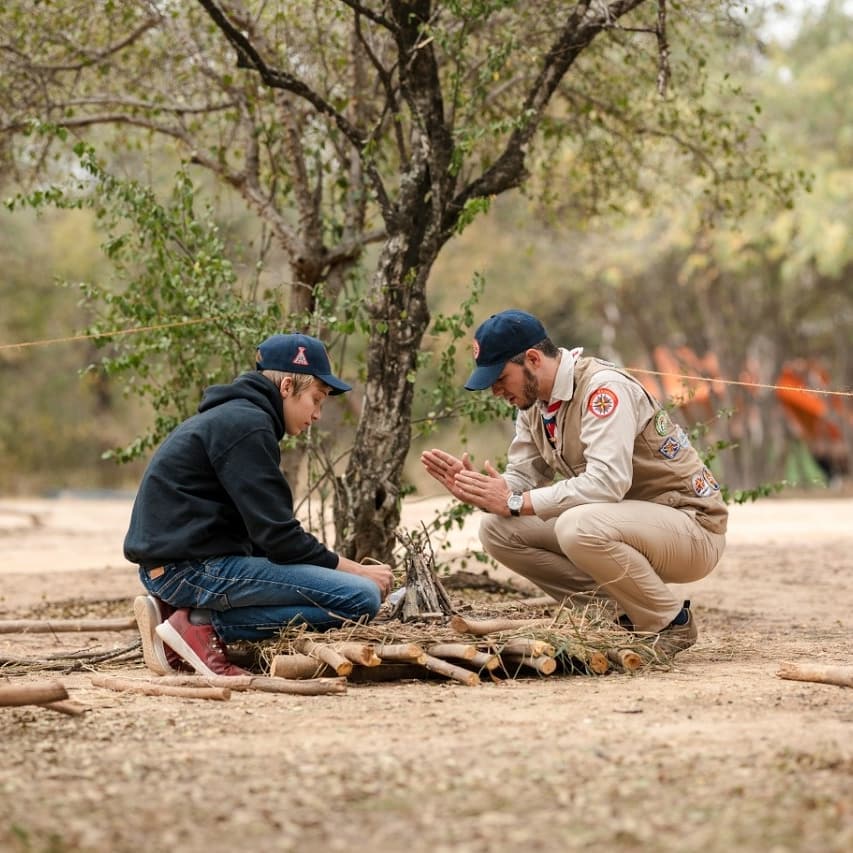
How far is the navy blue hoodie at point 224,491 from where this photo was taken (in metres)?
5.26

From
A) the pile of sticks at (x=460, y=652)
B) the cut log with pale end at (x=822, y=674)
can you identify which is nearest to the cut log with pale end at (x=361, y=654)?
the pile of sticks at (x=460, y=652)

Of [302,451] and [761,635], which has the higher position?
[302,451]

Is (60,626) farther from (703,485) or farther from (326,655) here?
(703,485)

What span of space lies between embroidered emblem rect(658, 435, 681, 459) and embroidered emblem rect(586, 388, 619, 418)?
1.17 feet

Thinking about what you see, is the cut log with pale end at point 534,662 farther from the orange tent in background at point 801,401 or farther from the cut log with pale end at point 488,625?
the orange tent in background at point 801,401

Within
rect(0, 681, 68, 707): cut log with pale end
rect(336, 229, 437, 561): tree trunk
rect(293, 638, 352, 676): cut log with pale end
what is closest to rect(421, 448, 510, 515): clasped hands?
rect(293, 638, 352, 676): cut log with pale end

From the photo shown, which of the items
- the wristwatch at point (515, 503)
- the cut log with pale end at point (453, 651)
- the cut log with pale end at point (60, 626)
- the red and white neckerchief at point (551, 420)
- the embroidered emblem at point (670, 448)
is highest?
the red and white neckerchief at point (551, 420)

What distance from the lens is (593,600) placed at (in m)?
5.82

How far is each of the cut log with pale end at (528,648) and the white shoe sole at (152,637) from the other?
1369 mm

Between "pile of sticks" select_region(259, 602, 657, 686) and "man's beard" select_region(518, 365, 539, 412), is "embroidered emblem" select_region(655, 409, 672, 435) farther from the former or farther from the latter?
"pile of sticks" select_region(259, 602, 657, 686)

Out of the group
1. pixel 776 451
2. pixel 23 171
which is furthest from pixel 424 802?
pixel 776 451

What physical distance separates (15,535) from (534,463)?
38.2ft

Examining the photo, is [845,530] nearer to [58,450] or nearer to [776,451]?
[776,451]

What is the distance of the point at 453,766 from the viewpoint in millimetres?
3656
